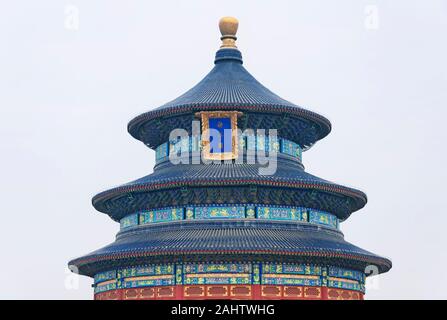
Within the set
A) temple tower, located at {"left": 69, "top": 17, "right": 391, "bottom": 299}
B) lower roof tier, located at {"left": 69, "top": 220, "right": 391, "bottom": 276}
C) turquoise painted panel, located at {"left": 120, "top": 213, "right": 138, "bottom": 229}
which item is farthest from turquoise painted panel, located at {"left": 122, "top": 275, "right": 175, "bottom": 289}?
turquoise painted panel, located at {"left": 120, "top": 213, "right": 138, "bottom": 229}

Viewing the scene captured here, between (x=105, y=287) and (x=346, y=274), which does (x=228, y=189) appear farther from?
(x=105, y=287)

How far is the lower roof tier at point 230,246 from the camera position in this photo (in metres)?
53.0

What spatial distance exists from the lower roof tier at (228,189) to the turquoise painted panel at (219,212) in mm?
357

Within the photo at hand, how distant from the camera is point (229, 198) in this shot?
56.1 meters

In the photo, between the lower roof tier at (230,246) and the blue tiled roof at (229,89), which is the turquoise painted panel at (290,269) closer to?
the lower roof tier at (230,246)

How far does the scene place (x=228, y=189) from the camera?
2203 inches

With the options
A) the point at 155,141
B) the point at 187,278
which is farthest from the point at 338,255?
the point at 155,141

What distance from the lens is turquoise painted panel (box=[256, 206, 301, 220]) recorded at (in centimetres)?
5612

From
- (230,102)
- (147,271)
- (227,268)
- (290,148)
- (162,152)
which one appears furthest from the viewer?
(162,152)

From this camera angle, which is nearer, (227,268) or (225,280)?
(225,280)

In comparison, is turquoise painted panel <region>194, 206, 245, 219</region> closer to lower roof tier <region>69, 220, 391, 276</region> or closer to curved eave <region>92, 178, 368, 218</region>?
lower roof tier <region>69, 220, 391, 276</region>

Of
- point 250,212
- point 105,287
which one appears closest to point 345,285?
point 250,212

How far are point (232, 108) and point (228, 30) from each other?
7.26m
